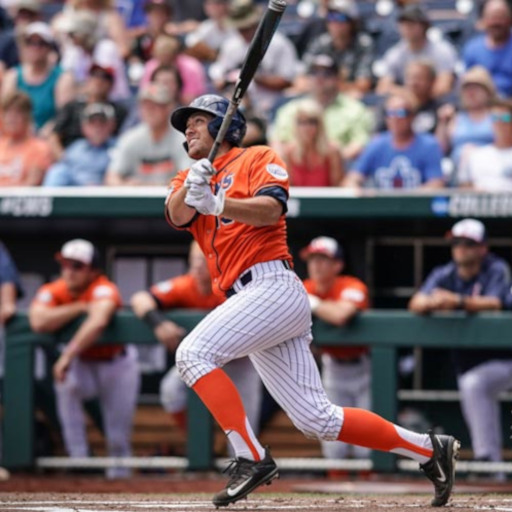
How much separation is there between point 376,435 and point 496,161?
357cm

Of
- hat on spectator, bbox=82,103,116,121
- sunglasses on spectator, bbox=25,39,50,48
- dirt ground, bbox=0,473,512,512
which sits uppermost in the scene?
sunglasses on spectator, bbox=25,39,50,48

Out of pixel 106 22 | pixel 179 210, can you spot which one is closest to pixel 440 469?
pixel 179 210

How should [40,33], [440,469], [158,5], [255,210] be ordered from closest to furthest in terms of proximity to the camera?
[255,210]
[440,469]
[40,33]
[158,5]

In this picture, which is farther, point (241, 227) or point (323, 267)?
point (323, 267)

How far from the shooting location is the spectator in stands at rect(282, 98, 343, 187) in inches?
343

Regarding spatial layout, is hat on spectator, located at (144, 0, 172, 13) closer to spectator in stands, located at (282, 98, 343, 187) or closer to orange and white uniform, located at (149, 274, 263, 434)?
spectator in stands, located at (282, 98, 343, 187)

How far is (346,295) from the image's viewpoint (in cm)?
809

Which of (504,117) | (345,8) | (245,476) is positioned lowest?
(245,476)

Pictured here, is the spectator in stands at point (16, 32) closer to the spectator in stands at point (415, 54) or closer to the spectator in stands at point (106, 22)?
the spectator in stands at point (106, 22)

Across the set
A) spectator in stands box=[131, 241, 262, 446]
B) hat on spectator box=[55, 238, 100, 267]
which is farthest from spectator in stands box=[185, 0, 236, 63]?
hat on spectator box=[55, 238, 100, 267]

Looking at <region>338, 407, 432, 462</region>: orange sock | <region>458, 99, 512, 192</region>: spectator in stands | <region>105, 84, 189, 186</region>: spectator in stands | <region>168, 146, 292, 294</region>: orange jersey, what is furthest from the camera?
<region>105, 84, 189, 186</region>: spectator in stands

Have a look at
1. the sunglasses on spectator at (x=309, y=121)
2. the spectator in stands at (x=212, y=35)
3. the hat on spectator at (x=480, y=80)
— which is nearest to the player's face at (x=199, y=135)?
the sunglasses on spectator at (x=309, y=121)

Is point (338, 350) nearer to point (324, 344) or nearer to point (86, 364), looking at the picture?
point (324, 344)

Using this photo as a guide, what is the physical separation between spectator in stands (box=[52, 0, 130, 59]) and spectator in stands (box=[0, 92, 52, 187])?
1919 millimetres
